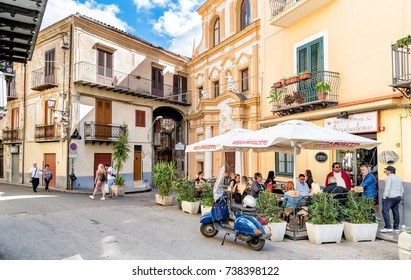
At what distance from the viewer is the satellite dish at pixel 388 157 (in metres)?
8.48

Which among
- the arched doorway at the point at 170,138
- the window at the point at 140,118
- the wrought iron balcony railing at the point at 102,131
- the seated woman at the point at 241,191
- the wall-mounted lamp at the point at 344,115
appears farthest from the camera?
the arched doorway at the point at 170,138

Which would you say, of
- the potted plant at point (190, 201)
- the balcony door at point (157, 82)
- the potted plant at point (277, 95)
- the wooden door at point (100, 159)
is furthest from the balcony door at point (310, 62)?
the wooden door at point (100, 159)

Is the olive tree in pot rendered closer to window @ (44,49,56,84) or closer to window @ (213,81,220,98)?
window @ (213,81,220,98)

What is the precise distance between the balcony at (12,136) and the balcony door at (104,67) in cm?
703

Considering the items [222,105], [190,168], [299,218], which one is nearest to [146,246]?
[299,218]

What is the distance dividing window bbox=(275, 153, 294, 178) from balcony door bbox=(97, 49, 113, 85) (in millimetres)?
11151

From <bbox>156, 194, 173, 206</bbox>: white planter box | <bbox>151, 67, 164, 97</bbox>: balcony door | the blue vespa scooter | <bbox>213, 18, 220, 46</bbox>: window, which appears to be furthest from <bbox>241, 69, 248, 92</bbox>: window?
the blue vespa scooter

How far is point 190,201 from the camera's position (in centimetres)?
1034

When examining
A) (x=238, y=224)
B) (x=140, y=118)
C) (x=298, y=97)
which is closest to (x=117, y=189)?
(x=140, y=118)

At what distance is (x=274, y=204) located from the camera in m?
7.25

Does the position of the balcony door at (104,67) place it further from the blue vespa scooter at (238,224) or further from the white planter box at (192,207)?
the blue vespa scooter at (238,224)

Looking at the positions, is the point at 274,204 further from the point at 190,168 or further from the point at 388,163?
the point at 190,168

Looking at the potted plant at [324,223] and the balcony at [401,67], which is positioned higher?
the balcony at [401,67]

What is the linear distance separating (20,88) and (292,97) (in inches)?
721
